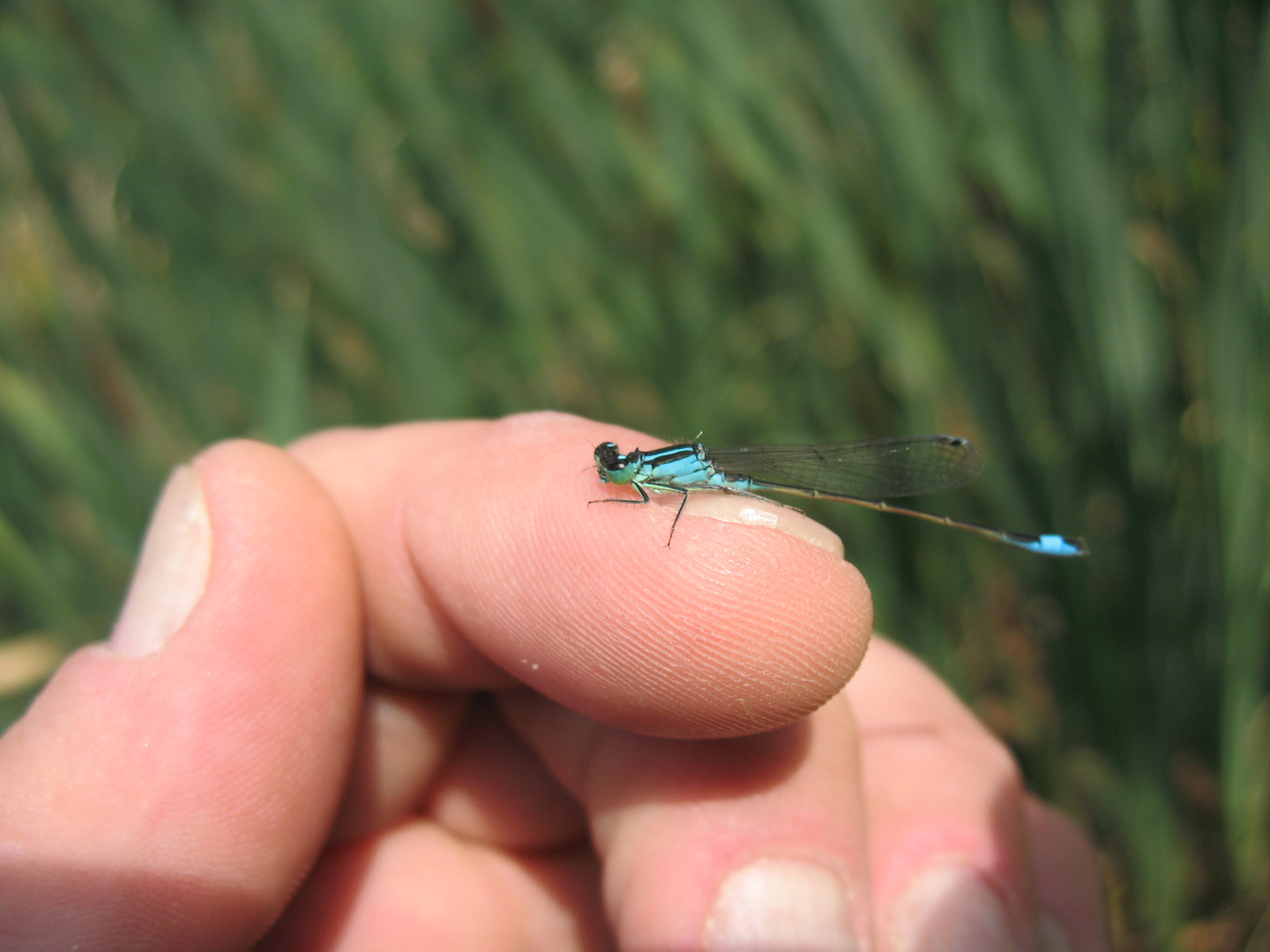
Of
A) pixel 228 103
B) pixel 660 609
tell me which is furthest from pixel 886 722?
pixel 228 103

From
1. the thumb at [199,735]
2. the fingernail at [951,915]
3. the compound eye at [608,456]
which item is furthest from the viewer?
the compound eye at [608,456]

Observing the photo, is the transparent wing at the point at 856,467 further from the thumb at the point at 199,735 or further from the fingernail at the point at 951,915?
the thumb at the point at 199,735

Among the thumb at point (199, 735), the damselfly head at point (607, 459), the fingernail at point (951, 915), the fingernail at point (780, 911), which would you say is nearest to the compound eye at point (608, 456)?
the damselfly head at point (607, 459)

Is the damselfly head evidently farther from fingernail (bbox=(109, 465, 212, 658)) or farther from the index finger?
fingernail (bbox=(109, 465, 212, 658))

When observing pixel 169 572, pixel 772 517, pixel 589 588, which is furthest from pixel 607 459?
pixel 169 572

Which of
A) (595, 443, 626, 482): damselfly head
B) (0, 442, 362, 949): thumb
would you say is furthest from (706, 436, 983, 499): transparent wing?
(0, 442, 362, 949): thumb

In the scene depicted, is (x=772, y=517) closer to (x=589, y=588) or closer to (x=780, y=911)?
(x=589, y=588)

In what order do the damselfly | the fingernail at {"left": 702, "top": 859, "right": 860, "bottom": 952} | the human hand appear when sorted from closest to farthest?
the human hand → the fingernail at {"left": 702, "top": 859, "right": 860, "bottom": 952} → the damselfly
